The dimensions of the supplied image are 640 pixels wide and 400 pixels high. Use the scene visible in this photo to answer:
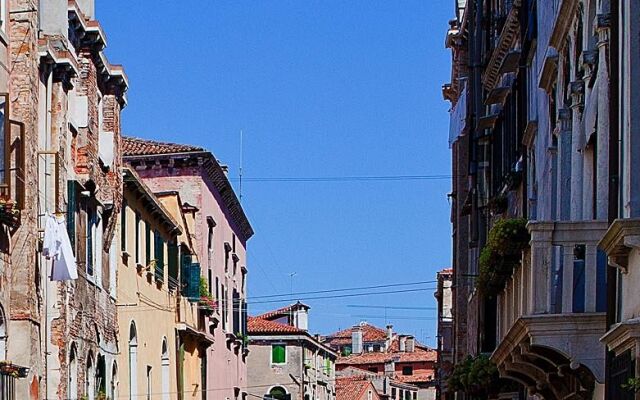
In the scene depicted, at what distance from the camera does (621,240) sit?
35.5ft

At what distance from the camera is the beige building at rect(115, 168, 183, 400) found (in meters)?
34.5

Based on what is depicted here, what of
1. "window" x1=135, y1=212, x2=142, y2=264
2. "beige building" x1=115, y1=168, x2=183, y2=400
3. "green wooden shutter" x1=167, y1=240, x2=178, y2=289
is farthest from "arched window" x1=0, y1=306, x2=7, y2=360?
"green wooden shutter" x1=167, y1=240, x2=178, y2=289

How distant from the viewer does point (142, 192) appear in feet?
118

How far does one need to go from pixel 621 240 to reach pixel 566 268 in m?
3.05

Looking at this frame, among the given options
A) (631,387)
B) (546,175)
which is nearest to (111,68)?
(546,175)

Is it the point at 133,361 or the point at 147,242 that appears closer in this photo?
the point at 133,361

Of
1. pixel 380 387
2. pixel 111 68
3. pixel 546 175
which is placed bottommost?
pixel 380 387

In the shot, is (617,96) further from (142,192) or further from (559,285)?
(142,192)

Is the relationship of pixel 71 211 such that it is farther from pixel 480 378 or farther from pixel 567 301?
pixel 567 301

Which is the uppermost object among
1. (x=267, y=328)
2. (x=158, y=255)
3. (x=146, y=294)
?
(x=158, y=255)

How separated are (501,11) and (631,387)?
19.9 m

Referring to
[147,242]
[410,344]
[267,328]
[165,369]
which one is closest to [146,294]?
[147,242]

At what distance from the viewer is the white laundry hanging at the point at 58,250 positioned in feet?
78.4

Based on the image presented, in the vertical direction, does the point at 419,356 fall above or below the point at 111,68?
below
